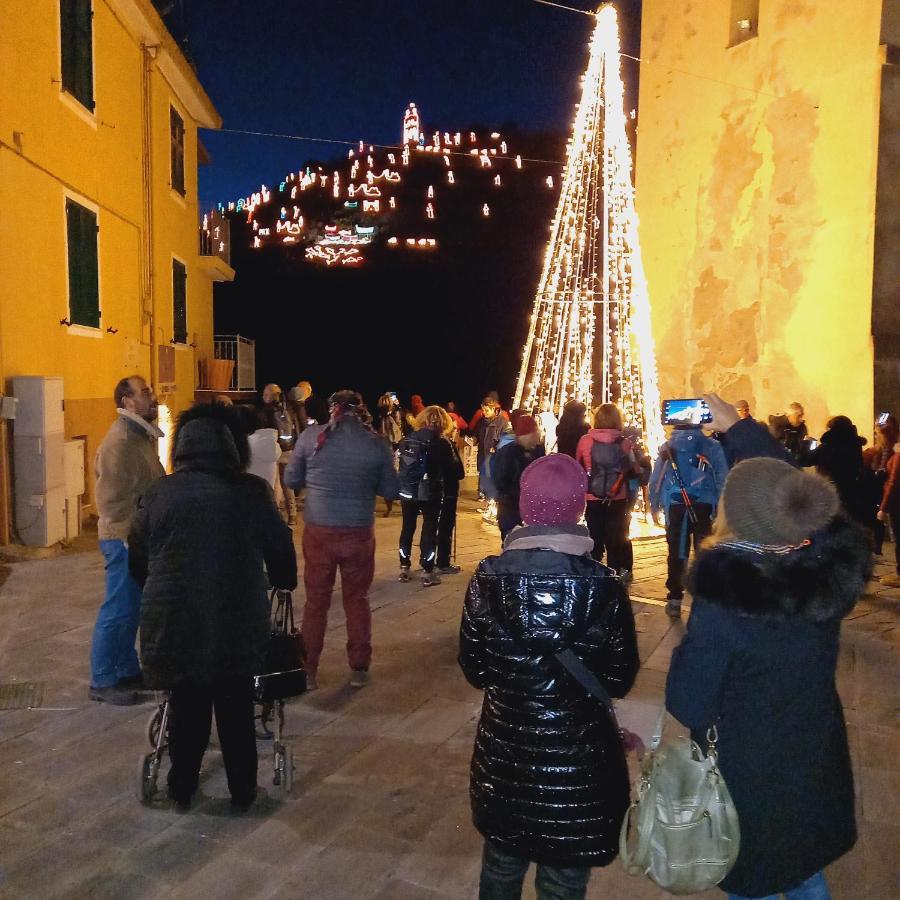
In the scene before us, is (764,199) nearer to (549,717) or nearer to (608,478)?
(608,478)

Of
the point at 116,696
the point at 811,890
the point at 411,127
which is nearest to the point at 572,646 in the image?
the point at 811,890

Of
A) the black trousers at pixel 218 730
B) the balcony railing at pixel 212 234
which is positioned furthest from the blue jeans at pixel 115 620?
the balcony railing at pixel 212 234

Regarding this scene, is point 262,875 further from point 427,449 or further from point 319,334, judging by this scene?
point 319,334

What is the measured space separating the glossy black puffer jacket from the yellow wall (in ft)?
35.0

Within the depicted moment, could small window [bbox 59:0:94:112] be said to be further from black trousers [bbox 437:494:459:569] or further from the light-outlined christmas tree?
black trousers [bbox 437:494:459:569]

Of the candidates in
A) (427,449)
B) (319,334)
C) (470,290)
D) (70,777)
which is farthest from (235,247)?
(70,777)

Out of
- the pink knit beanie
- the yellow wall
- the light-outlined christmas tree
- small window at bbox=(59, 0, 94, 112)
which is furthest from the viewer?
the yellow wall

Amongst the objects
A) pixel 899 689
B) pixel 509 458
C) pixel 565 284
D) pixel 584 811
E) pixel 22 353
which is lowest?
pixel 899 689

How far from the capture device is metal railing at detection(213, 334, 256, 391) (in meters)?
18.8

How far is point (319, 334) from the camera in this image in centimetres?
4572

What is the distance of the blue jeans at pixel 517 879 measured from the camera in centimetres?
236

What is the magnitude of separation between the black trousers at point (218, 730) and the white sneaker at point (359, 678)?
5.05ft

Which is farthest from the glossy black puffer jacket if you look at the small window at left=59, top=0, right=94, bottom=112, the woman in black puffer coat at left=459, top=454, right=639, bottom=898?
the small window at left=59, top=0, right=94, bottom=112

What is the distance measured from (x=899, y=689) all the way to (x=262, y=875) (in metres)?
4.20
